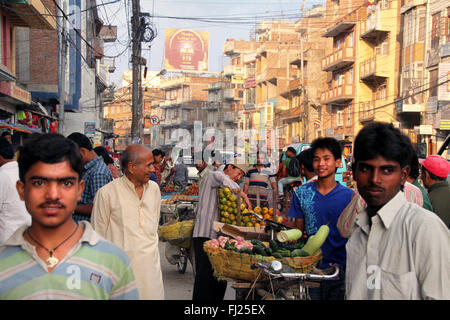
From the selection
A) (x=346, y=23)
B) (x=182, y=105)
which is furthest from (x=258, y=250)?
(x=182, y=105)

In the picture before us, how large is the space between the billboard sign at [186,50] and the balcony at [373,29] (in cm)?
6600

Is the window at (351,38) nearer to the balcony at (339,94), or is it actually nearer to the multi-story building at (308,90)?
the balcony at (339,94)

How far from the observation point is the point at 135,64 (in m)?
21.9

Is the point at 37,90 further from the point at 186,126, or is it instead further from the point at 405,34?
the point at 186,126

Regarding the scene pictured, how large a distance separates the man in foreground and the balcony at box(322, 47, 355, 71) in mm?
44615

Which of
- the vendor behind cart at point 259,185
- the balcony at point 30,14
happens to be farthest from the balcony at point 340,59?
the vendor behind cart at point 259,185

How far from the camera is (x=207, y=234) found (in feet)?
21.8

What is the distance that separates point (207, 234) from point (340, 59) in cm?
4208

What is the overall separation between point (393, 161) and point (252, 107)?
7373 centimetres

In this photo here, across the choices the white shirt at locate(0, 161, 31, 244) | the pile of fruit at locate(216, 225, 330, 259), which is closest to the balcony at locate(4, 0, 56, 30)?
the white shirt at locate(0, 161, 31, 244)

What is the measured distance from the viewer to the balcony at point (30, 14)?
63.0 ft

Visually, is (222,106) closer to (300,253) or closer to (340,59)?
(340,59)

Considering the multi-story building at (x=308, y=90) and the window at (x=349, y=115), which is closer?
the window at (x=349, y=115)

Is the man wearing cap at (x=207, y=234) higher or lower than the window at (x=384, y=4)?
lower
